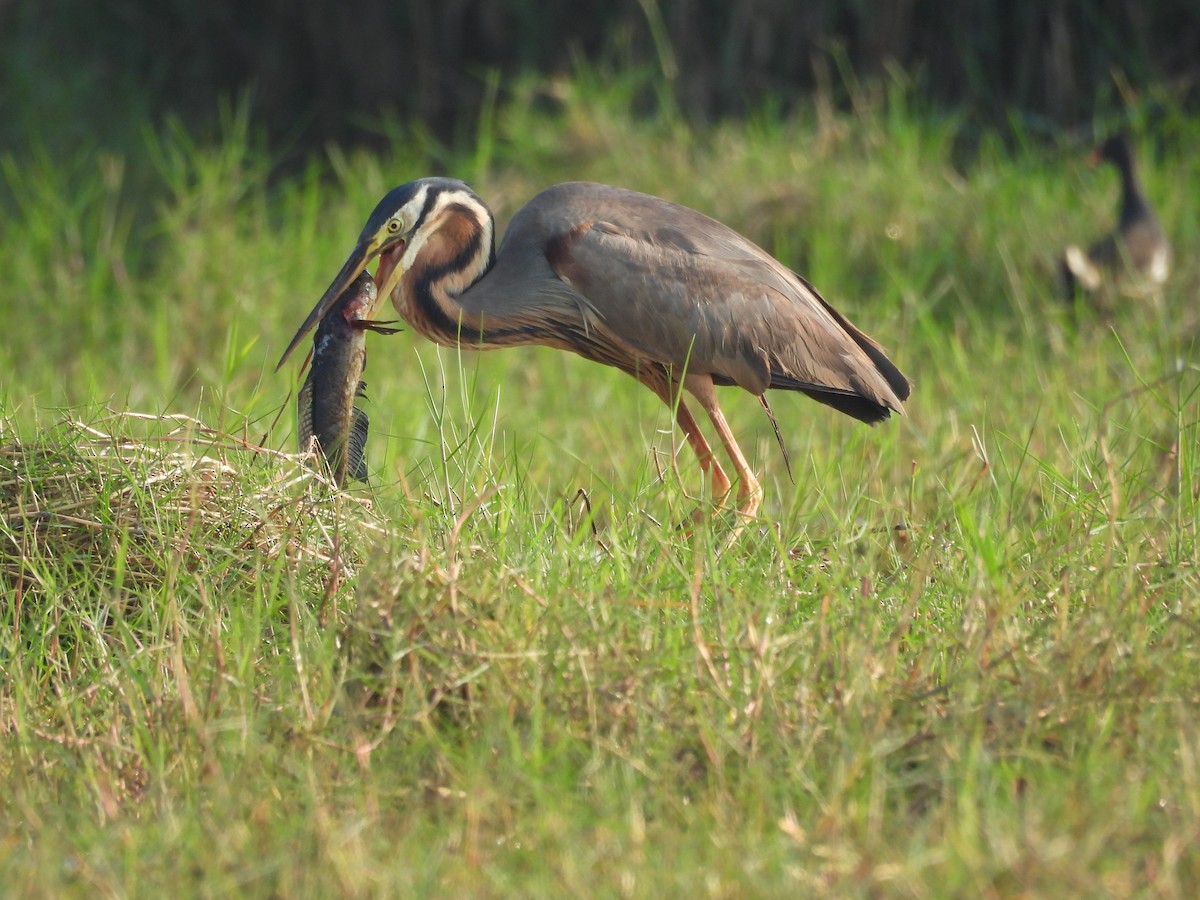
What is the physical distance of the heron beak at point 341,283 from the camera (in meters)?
4.21

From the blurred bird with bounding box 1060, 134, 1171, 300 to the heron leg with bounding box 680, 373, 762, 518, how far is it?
8.66ft

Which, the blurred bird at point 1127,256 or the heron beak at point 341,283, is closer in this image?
the heron beak at point 341,283

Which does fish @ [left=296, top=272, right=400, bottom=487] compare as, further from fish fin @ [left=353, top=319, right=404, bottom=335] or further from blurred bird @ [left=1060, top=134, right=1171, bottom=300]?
blurred bird @ [left=1060, top=134, right=1171, bottom=300]

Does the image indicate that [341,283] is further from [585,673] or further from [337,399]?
[585,673]

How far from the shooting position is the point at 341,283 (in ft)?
14.1

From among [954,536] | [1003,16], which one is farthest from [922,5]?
[954,536]

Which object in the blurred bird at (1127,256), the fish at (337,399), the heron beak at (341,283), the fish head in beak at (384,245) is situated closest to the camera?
the fish at (337,399)

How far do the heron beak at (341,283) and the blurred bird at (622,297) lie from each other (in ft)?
0.31

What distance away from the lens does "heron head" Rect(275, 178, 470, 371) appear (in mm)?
4332

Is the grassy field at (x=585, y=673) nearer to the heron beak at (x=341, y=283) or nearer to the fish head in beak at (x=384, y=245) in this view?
the heron beak at (x=341, y=283)

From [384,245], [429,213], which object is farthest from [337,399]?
[429,213]

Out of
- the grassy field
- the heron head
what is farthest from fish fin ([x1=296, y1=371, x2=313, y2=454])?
the heron head

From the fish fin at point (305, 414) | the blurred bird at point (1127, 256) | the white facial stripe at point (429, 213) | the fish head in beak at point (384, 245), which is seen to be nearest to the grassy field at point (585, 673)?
the fish fin at point (305, 414)

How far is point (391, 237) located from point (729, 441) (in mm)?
1066
